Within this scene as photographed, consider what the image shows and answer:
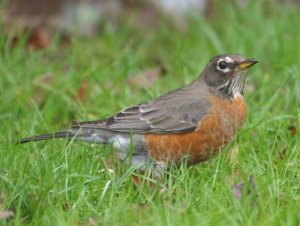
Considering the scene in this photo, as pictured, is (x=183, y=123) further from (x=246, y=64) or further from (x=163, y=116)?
(x=246, y=64)

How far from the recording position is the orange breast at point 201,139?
545 cm

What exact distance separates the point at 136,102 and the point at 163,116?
1.28 m

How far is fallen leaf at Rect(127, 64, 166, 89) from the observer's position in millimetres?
7559

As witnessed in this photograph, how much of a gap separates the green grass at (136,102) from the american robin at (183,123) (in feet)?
0.36

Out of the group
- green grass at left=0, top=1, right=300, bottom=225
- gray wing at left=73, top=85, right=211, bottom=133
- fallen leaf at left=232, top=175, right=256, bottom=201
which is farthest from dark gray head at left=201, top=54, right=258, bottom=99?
fallen leaf at left=232, top=175, right=256, bottom=201

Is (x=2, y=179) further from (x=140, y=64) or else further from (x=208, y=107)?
(x=140, y=64)

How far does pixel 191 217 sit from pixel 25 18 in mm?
6080

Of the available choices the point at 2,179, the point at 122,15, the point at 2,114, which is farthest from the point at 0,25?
the point at 2,179

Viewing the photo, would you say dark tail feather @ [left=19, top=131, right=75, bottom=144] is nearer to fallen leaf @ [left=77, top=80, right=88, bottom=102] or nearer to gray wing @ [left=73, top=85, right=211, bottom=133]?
gray wing @ [left=73, top=85, right=211, bottom=133]

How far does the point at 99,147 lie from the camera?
5809 mm

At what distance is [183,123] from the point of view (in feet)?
18.6

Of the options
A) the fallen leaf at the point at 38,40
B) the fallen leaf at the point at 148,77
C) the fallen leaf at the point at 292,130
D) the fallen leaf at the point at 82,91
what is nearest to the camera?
the fallen leaf at the point at 292,130

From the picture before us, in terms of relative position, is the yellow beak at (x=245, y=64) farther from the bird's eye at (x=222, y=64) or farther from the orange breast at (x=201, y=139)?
the orange breast at (x=201, y=139)

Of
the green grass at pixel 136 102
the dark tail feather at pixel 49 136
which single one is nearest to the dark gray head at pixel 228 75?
the green grass at pixel 136 102
